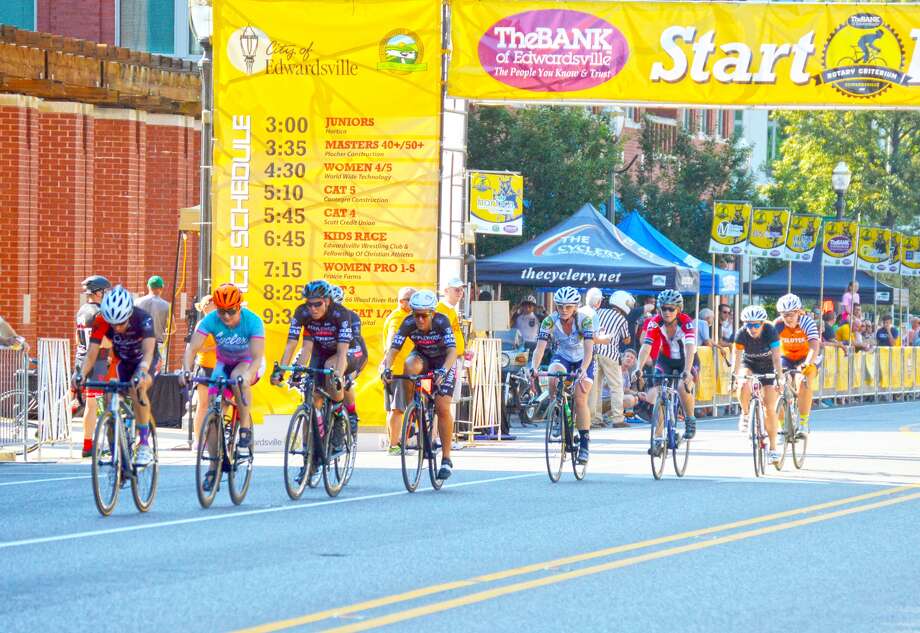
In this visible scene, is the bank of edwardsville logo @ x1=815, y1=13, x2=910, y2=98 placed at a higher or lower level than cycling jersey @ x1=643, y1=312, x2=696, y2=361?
higher

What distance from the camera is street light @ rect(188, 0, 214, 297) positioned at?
71.6ft

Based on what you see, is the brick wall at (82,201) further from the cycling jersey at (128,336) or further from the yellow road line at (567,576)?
the yellow road line at (567,576)

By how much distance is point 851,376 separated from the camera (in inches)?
1483

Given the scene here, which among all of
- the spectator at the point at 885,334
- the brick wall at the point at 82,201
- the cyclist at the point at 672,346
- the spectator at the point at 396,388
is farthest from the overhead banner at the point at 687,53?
the spectator at the point at 885,334

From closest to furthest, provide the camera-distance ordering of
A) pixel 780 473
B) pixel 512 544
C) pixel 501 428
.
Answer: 1. pixel 512 544
2. pixel 780 473
3. pixel 501 428

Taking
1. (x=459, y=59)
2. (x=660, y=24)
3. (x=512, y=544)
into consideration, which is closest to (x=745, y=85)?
(x=660, y=24)

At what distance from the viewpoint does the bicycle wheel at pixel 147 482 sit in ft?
45.0

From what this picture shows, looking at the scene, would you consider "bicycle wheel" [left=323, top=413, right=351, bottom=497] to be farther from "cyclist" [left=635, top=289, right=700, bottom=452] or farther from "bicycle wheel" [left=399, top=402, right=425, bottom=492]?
"cyclist" [left=635, top=289, right=700, bottom=452]

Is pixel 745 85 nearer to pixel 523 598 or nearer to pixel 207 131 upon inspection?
pixel 207 131

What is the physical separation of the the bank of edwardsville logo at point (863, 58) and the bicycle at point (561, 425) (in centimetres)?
712

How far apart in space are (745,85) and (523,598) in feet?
43.5

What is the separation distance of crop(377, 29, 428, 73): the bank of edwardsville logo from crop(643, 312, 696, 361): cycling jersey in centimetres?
537

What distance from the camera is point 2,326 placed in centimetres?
1653

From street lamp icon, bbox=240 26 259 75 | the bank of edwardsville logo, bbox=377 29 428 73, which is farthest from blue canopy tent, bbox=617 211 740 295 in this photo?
street lamp icon, bbox=240 26 259 75
